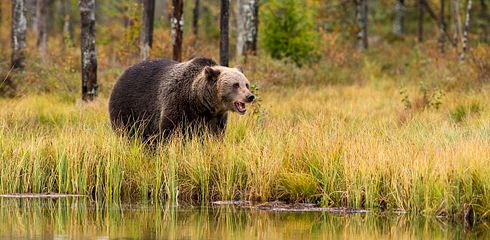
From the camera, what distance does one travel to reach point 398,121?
16016 millimetres

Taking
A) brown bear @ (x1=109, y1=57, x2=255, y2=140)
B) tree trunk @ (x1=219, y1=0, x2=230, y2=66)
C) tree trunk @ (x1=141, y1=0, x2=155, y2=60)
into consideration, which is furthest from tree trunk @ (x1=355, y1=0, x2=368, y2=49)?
brown bear @ (x1=109, y1=57, x2=255, y2=140)

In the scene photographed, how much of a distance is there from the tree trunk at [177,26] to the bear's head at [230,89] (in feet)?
23.8

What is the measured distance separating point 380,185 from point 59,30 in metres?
41.0

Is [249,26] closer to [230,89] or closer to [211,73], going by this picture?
[211,73]

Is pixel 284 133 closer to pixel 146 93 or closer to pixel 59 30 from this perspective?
pixel 146 93

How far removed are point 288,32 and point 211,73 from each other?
14484 millimetres

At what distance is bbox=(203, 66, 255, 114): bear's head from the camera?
12.4 metres

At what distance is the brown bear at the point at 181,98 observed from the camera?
40.8ft

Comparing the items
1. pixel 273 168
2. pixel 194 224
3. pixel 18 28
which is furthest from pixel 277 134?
pixel 18 28

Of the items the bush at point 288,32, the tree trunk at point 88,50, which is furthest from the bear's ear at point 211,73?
the bush at point 288,32

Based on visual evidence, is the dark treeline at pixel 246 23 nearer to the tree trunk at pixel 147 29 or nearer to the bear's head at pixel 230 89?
the tree trunk at pixel 147 29

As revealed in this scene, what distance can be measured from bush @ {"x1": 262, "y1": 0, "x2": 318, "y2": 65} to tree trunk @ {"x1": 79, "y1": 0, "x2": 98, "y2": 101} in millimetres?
8272

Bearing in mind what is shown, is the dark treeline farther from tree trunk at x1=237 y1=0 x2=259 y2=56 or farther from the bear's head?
the bear's head

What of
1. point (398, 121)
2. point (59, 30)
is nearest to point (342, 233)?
point (398, 121)
